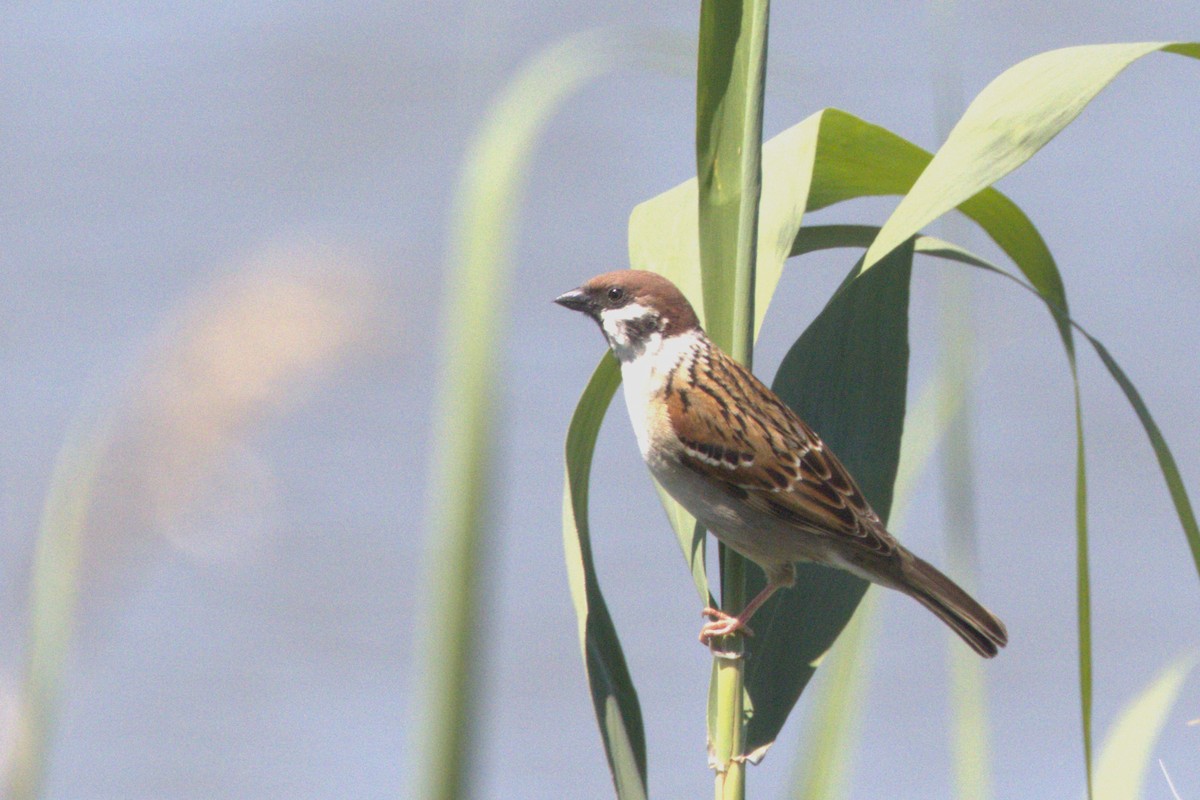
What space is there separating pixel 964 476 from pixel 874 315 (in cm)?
30

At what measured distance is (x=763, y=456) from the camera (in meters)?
2.85

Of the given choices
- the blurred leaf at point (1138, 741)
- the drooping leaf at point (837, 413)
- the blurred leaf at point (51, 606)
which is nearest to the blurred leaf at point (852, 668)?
the drooping leaf at point (837, 413)

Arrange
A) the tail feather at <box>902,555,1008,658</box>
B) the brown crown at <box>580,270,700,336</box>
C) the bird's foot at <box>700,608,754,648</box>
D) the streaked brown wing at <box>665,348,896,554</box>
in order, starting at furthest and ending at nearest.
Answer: the brown crown at <box>580,270,700,336</box>
the streaked brown wing at <box>665,348,896,554</box>
the tail feather at <box>902,555,1008,658</box>
the bird's foot at <box>700,608,754,648</box>

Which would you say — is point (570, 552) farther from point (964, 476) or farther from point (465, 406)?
point (465, 406)

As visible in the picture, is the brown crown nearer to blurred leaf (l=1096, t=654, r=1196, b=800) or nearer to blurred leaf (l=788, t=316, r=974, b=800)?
blurred leaf (l=788, t=316, r=974, b=800)

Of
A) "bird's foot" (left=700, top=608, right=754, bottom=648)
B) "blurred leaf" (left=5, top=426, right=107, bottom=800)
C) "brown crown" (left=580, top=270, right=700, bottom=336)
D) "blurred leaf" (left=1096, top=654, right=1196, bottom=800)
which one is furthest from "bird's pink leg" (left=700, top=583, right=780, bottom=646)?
"blurred leaf" (left=5, top=426, right=107, bottom=800)

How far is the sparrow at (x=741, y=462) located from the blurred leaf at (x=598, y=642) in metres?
0.29

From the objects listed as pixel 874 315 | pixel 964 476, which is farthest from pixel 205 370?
pixel 964 476

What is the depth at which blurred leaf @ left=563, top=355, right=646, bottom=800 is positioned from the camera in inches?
74.4

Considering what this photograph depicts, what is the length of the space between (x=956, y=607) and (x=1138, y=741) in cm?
60

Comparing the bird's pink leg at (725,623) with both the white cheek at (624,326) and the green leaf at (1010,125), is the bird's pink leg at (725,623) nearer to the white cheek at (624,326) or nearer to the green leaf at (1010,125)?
the green leaf at (1010,125)

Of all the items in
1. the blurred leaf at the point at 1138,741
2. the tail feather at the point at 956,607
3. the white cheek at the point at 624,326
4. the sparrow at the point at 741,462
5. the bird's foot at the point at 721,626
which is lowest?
the blurred leaf at the point at 1138,741

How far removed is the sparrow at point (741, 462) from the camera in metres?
2.56

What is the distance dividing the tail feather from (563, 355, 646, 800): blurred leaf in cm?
70
